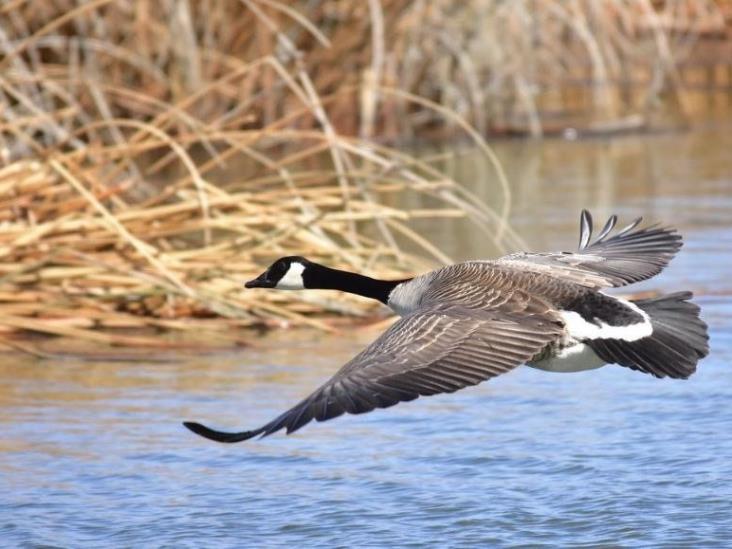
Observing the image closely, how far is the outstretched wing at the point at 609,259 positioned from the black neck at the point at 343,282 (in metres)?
0.50

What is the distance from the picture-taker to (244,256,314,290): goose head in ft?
19.4

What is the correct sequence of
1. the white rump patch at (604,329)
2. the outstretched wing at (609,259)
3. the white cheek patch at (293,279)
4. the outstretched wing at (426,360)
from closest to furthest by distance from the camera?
the outstretched wing at (426,360)
the white rump patch at (604,329)
the outstretched wing at (609,259)
the white cheek patch at (293,279)

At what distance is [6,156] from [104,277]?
109cm

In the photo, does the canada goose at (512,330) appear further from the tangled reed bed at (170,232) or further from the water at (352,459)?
Result: the tangled reed bed at (170,232)

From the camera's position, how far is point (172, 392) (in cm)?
639

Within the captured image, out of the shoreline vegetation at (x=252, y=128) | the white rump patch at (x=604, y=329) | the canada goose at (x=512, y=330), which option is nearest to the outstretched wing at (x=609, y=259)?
the canada goose at (x=512, y=330)

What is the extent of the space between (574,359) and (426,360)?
0.69 metres

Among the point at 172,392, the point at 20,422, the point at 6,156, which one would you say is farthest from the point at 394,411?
the point at 6,156

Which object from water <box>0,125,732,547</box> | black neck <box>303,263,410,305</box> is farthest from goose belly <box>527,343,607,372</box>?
black neck <box>303,263,410,305</box>

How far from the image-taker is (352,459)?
5512mm

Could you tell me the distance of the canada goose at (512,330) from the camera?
4.25 metres

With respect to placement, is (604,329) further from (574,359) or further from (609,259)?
(609,259)

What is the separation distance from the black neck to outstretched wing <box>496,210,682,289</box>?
19.8 inches

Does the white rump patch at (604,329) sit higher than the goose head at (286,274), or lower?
lower
